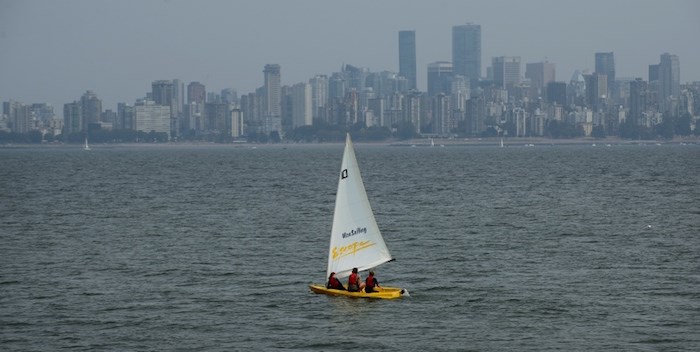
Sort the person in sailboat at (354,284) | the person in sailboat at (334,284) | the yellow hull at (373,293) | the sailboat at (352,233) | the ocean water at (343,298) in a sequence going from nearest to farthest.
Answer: the ocean water at (343,298)
the yellow hull at (373,293)
the person in sailboat at (354,284)
the person in sailboat at (334,284)
the sailboat at (352,233)

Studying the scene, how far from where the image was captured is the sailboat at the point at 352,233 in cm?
4519

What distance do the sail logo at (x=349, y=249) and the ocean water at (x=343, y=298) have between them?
2169 millimetres

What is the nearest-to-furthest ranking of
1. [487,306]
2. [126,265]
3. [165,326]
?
[165,326], [487,306], [126,265]

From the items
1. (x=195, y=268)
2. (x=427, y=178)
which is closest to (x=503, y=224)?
(x=195, y=268)

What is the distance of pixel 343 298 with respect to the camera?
43.8 meters

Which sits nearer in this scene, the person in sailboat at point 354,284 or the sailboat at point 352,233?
the person in sailboat at point 354,284

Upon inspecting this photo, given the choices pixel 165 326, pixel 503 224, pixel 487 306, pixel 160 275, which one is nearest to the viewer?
pixel 165 326

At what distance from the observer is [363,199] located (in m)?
45.6

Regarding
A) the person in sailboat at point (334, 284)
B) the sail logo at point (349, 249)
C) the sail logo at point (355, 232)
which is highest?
the sail logo at point (355, 232)

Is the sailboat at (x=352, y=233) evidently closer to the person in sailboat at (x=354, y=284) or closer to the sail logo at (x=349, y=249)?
the sail logo at (x=349, y=249)

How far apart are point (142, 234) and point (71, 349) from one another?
32.0 meters

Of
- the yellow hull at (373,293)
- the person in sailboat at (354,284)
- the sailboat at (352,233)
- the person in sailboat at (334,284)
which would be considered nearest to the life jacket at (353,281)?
the person in sailboat at (354,284)

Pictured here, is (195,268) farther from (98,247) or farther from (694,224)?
(694,224)

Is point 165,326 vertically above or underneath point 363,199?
underneath
